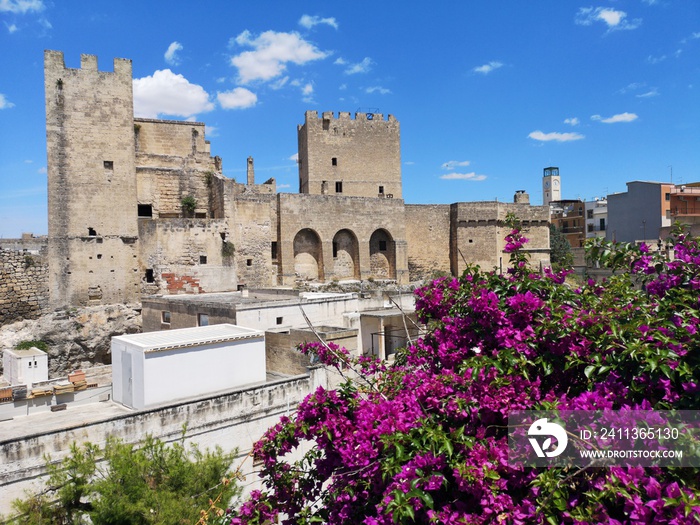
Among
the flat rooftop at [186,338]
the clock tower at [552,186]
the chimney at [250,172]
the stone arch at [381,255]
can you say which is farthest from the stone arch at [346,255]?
the clock tower at [552,186]

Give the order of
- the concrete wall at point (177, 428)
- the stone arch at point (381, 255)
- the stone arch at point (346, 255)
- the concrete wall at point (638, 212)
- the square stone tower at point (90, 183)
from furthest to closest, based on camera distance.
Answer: the concrete wall at point (638, 212) → the stone arch at point (381, 255) → the stone arch at point (346, 255) → the square stone tower at point (90, 183) → the concrete wall at point (177, 428)

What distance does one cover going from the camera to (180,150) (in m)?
23.7

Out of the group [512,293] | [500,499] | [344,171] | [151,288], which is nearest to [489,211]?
[344,171]

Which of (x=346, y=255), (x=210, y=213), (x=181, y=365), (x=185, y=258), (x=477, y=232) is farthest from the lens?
(x=477, y=232)

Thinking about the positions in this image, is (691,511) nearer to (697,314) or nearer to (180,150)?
(697,314)

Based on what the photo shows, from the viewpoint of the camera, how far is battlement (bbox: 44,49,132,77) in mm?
18734

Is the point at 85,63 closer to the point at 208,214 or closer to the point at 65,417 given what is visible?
the point at 208,214

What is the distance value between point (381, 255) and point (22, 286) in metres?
16.4

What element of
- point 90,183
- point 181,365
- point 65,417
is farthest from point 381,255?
point 65,417

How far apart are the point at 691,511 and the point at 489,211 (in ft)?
92.2

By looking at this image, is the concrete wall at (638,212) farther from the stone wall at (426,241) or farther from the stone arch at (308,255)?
the stone arch at (308,255)

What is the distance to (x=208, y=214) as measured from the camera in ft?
78.6

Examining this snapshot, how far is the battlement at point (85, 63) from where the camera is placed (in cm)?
1873

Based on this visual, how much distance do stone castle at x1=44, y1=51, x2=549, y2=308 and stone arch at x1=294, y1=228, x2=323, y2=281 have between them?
0.06 metres
